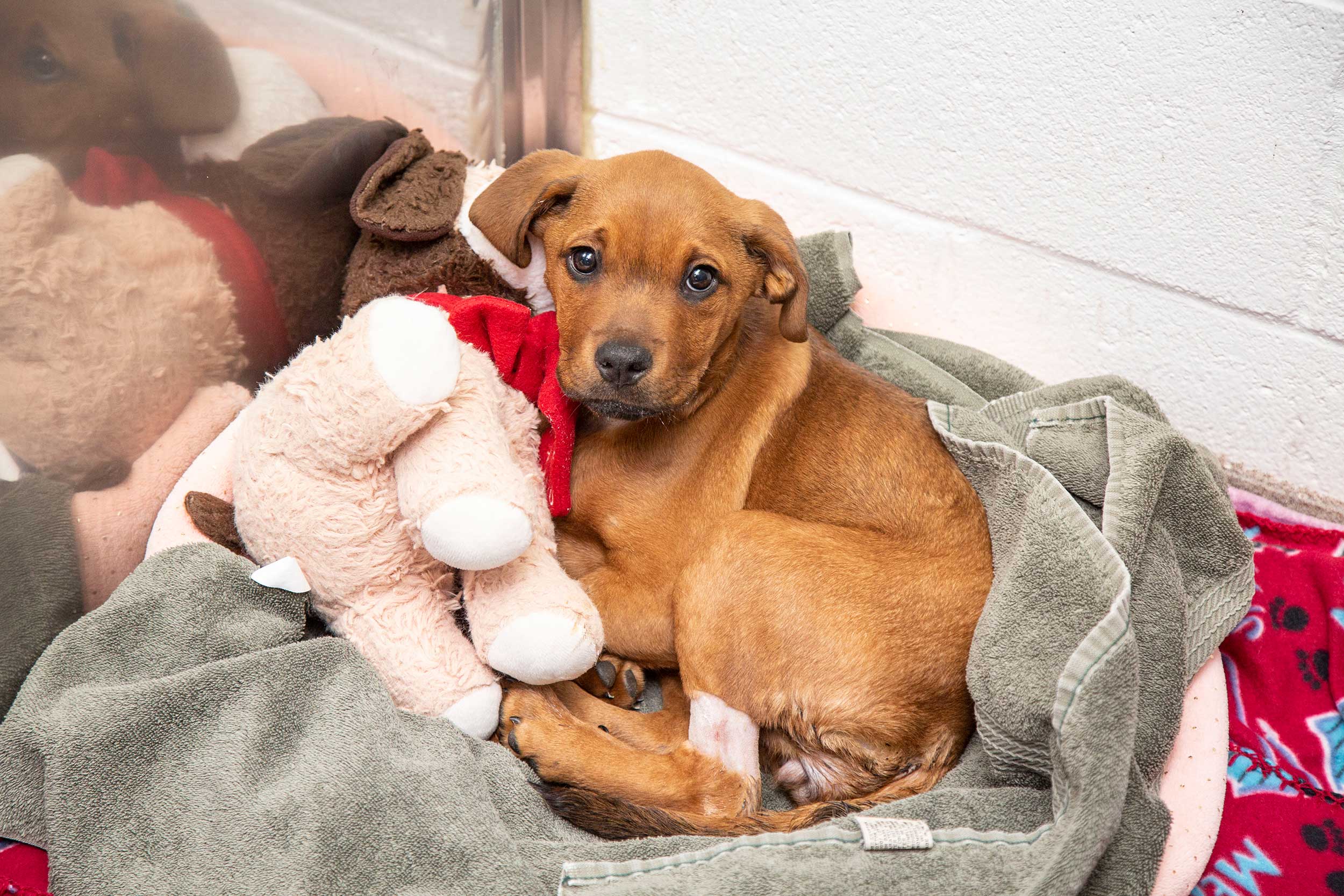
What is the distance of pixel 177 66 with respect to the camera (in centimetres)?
298

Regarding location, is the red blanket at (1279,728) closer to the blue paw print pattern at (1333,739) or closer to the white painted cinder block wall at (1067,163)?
the blue paw print pattern at (1333,739)

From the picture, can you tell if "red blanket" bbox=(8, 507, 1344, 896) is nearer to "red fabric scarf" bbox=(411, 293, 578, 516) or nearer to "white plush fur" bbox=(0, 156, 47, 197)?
"red fabric scarf" bbox=(411, 293, 578, 516)

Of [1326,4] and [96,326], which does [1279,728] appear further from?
[96,326]

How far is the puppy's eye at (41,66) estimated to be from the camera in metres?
2.51

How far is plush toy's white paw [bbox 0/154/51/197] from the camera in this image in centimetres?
250

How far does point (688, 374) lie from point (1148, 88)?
2131 mm

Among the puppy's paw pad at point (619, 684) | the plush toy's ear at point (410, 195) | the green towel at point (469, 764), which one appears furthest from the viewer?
the puppy's paw pad at point (619, 684)

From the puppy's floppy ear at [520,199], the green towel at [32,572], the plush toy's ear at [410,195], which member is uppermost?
the puppy's floppy ear at [520,199]

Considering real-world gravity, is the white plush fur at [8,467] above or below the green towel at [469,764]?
above


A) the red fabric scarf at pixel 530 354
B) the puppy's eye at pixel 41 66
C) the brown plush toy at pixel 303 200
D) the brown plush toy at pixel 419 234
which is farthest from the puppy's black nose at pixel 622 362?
the puppy's eye at pixel 41 66

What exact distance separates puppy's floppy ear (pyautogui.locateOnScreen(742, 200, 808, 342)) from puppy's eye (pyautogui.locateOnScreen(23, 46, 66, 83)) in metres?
1.95

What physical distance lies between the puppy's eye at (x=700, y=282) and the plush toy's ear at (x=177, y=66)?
5.18 feet

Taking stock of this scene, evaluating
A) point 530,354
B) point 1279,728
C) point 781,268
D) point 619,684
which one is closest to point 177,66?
point 530,354

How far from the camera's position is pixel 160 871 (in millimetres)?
2387
